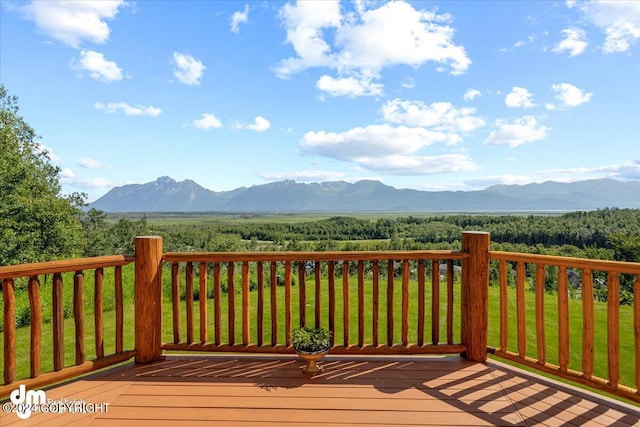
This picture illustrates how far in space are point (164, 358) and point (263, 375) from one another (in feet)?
3.30

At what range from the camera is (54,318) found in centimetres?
247

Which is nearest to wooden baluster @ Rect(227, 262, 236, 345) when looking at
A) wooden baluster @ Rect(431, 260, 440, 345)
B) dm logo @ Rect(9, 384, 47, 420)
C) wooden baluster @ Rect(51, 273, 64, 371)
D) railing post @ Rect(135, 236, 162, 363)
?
railing post @ Rect(135, 236, 162, 363)

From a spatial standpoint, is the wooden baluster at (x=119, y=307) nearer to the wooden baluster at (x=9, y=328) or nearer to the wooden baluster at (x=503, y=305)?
the wooden baluster at (x=9, y=328)

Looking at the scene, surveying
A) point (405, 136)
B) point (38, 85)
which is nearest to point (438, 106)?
point (405, 136)

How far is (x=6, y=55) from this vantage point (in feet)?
36.0

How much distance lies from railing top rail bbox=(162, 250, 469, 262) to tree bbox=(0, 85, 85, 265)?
17557 mm

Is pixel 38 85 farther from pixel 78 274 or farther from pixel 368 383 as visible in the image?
pixel 368 383

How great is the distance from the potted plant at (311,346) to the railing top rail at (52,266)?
1629 millimetres

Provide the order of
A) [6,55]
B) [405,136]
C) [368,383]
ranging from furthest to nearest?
1. [405,136]
2. [6,55]
3. [368,383]

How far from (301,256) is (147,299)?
4.57 ft

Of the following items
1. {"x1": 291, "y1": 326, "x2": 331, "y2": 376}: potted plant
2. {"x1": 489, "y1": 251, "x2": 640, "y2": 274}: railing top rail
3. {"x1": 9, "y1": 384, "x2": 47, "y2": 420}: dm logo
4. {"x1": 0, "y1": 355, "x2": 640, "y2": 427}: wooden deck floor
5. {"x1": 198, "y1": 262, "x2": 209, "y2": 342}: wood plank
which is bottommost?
{"x1": 0, "y1": 355, "x2": 640, "y2": 427}: wooden deck floor

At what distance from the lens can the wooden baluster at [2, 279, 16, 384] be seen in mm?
2240

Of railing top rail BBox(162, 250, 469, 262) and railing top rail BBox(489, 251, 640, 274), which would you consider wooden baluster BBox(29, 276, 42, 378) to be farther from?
railing top rail BBox(489, 251, 640, 274)

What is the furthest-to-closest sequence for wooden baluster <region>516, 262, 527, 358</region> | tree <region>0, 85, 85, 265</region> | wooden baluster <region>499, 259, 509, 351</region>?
1. tree <region>0, 85, 85, 265</region>
2. wooden baluster <region>499, 259, 509, 351</region>
3. wooden baluster <region>516, 262, 527, 358</region>
